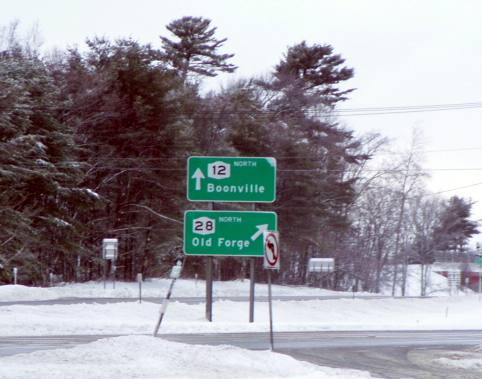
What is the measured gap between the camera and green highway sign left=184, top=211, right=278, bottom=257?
29.2 meters

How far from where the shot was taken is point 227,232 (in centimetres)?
2933

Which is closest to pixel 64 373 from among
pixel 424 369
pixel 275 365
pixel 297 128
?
pixel 275 365

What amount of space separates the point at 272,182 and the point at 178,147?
87.3 ft

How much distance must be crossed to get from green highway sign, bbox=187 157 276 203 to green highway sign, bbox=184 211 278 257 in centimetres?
55

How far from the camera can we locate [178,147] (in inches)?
2188

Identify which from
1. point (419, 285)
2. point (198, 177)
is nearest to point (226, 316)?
point (198, 177)

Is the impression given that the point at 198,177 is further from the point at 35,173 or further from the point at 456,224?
the point at 456,224

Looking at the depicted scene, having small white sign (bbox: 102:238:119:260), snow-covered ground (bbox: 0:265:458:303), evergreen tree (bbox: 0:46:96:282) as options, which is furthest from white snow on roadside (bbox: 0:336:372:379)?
evergreen tree (bbox: 0:46:96:282)

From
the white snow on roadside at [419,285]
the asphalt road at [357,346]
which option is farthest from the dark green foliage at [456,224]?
the asphalt road at [357,346]

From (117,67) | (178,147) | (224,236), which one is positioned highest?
(117,67)

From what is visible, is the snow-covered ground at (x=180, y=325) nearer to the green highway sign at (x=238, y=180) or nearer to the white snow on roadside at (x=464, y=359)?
the white snow on roadside at (x=464, y=359)

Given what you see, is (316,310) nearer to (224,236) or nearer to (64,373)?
(224,236)

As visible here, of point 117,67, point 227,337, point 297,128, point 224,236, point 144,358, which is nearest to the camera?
point 144,358

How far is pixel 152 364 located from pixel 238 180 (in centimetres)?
1575
